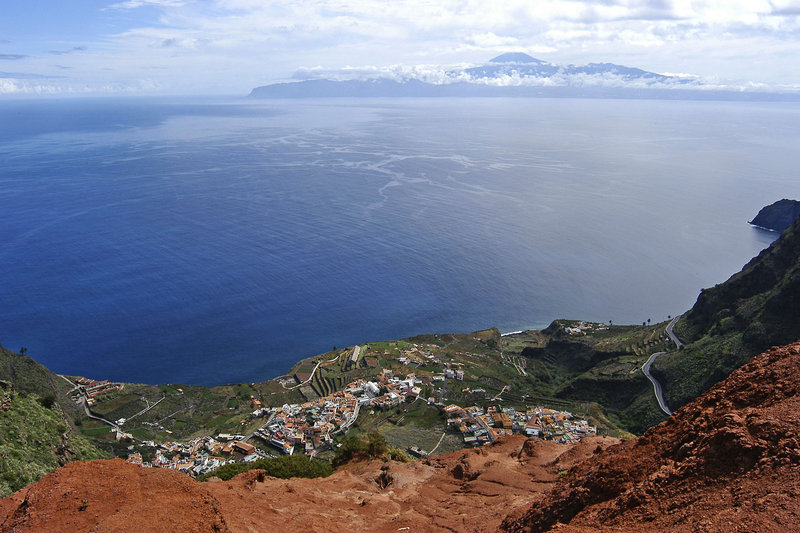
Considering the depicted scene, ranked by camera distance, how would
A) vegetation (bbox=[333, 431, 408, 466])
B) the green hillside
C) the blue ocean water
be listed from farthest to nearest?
the blue ocean water
the green hillside
vegetation (bbox=[333, 431, 408, 466])

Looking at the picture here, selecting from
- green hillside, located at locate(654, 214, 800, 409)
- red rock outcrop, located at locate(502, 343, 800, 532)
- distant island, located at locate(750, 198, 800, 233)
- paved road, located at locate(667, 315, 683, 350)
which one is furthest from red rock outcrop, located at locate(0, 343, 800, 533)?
distant island, located at locate(750, 198, 800, 233)

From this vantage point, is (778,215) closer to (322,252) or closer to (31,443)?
(322,252)

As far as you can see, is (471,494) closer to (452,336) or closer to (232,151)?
(452,336)

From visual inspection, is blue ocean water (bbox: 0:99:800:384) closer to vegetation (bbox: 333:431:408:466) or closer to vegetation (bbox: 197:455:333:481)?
vegetation (bbox: 333:431:408:466)

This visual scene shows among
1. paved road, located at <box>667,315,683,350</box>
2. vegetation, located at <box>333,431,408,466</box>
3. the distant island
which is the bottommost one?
paved road, located at <box>667,315,683,350</box>

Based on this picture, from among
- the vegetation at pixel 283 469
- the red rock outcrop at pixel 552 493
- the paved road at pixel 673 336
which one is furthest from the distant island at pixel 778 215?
the vegetation at pixel 283 469

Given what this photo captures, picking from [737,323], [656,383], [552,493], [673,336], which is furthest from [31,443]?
[673,336]

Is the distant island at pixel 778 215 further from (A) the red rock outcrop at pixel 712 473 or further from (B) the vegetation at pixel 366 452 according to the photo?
(A) the red rock outcrop at pixel 712 473
